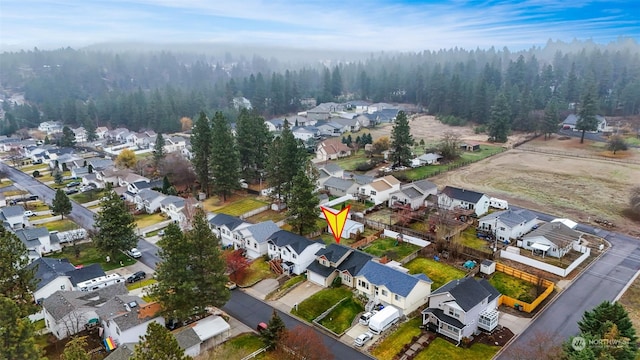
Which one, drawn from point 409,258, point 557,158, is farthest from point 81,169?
point 557,158

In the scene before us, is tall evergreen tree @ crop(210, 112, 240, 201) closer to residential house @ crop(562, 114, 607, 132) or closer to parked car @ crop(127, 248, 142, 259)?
parked car @ crop(127, 248, 142, 259)

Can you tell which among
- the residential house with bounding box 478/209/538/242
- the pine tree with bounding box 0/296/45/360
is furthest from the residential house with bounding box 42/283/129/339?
the residential house with bounding box 478/209/538/242

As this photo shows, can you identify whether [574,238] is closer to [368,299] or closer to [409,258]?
[409,258]

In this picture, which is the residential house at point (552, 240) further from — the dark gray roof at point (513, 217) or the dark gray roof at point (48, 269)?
the dark gray roof at point (48, 269)

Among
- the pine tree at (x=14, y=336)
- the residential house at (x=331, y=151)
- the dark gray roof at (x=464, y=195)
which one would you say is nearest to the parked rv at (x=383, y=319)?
the pine tree at (x=14, y=336)

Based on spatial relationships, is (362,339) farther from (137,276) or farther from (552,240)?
(552,240)

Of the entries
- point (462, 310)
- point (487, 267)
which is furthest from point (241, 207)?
point (462, 310)

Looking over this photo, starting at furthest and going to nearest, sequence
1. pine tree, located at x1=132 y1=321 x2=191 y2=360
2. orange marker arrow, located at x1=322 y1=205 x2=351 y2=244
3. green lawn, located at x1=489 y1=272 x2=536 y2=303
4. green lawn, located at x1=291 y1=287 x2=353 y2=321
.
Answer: orange marker arrow, located at x1=322 y1=205 x2=351 y2=244, green lawn, located at x1=489 y1=272 x2=536 y2=303, green lawn, located at x1=291 y1=287 x2=353 y2=321, pine tree, located at x1=132 y1=321 x2=191 y2=360
